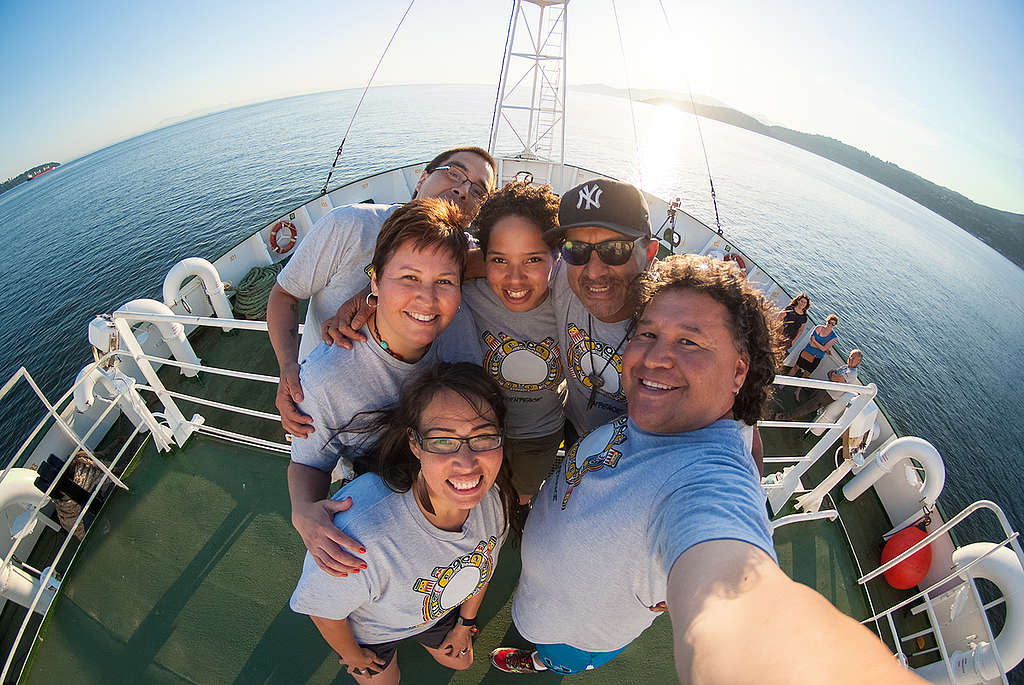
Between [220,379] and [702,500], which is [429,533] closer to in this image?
[702,500]

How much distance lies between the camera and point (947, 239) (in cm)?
5981

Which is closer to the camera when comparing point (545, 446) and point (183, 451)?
point (545, 446)

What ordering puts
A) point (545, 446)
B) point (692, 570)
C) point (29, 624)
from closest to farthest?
point (692, 570) < point (545, 446) < point (29, 624)

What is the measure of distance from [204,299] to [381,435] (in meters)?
7.03

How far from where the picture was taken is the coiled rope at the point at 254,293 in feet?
24.3

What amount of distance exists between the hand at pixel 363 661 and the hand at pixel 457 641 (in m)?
0.40

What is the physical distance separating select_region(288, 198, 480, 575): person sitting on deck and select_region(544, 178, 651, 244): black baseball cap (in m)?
0.54

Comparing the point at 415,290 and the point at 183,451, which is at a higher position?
the point at 415,290

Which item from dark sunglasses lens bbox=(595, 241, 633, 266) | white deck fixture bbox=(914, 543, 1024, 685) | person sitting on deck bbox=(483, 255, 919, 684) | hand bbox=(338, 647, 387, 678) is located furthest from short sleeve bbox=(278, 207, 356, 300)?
white deck fixture bbox=(914, 543, 1024, 685)

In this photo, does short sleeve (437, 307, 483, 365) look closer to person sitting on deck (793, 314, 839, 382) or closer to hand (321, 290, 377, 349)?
hand (321, 290, 377, 349)

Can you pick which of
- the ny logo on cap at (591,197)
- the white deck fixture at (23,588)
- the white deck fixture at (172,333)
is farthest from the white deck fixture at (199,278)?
the ny logo on cap at (591,197)

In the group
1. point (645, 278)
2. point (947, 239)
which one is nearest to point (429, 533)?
point (645, 278)

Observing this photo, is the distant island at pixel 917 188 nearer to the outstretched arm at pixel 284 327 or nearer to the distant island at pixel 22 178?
the outstretched arm at pixel 284 327

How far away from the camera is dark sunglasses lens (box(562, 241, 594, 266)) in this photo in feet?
6.72
